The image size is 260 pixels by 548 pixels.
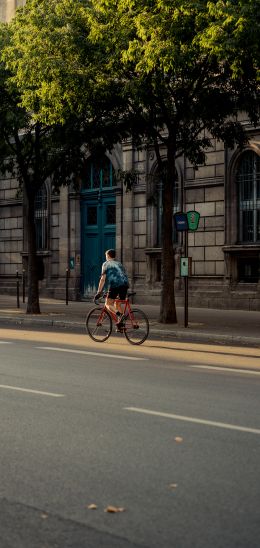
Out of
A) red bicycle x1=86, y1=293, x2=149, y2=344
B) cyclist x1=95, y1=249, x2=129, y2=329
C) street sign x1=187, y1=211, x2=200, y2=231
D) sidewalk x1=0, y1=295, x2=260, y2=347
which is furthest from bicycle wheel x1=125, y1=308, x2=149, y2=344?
street sign x1=187, y1=211, x2=200, y2=231

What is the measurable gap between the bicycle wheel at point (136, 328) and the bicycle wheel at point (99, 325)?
348mm

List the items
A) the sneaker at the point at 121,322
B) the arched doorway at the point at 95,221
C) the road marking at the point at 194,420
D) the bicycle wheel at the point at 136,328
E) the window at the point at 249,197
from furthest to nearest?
the arched doorway at the point at 95,221 < the window at the point at 249,197 < the sneaker at the point at 121,322 < the bicycle wheel at the point at 136,328 < the road marking at the point at 194,420

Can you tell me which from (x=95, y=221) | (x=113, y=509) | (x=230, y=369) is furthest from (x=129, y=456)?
(x=95, y=221)

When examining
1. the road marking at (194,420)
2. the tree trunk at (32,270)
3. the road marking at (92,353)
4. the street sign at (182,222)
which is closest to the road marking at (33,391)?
the road marking at (194,420)

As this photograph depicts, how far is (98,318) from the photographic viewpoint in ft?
55.2

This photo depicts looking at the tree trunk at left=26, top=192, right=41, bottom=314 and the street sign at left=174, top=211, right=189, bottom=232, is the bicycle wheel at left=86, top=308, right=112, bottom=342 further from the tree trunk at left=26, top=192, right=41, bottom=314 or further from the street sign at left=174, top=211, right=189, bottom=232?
the tree trunk at left=26, top=192, right=41, bottom=314

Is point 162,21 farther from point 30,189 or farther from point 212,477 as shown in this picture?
point 212,477

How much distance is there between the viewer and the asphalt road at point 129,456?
15.4ft

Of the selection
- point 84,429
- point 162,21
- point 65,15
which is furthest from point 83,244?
point 84,429

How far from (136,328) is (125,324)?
0.28m

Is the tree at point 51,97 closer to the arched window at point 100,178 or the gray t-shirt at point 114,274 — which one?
the gray t-shirt at point 114,274

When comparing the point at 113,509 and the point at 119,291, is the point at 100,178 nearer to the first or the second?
the point at 119,291

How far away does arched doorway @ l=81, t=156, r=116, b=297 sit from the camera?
3228 cm

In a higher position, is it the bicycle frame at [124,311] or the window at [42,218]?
the window at [42,218]
